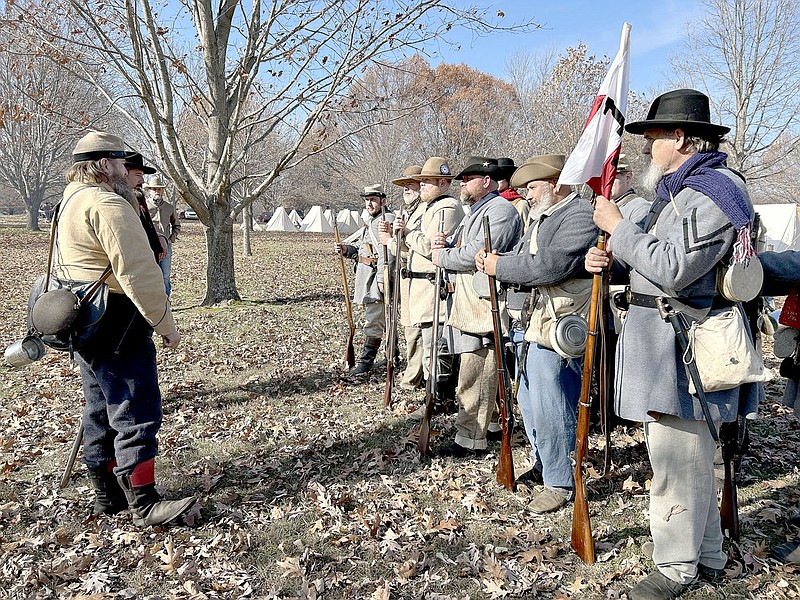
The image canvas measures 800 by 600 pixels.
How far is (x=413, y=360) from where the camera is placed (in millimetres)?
7102

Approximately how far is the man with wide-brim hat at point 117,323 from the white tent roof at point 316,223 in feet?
152

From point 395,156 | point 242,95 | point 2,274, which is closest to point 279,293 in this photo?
point 242,95

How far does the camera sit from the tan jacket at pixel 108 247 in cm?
378

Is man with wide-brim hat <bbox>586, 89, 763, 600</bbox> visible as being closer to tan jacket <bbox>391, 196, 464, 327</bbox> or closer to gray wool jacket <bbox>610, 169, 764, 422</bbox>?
gray wool jacket <bbox>610, 169, 764, 422</bbox>

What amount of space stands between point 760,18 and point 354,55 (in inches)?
599

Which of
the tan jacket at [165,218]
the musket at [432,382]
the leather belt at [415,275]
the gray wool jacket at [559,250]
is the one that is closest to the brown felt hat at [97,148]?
the gray wool jacket at [559,250]

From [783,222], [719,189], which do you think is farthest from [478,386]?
[783,222]

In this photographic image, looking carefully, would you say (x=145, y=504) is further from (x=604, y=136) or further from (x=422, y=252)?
(x=604, y=136)

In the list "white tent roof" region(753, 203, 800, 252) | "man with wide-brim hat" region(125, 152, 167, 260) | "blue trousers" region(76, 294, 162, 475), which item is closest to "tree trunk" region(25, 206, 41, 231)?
"man with wide-brim hat" region(125, 152, 167, 260)

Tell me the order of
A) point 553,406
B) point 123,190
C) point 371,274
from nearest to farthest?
point 123,190 → point 553,406 → point 371,274

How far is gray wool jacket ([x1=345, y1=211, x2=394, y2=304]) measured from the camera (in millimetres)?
8078

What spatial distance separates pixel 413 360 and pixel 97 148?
412 cm

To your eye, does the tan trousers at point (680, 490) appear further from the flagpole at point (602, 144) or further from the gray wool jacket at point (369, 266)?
the gray wool jacket at point (369, 266)

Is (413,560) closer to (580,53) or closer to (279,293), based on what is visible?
(279,293)
